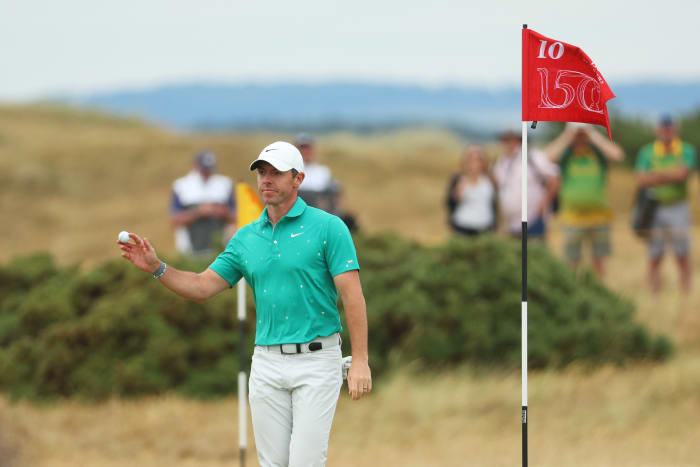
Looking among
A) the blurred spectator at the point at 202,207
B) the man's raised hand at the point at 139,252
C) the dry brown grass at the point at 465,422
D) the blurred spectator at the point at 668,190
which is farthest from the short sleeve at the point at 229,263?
the blurred spectator at the point at 668,190

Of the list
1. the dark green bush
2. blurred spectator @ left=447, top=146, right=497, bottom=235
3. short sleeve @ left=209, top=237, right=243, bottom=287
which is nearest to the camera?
short sleeve @ left=209, top=237, right=243, bottom=287

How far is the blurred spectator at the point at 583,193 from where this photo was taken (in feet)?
42.8

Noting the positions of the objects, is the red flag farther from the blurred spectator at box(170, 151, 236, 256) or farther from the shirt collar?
the blurred spectator at box(170, 151, 236, 256)

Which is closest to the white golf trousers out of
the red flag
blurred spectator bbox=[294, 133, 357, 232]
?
the red flag

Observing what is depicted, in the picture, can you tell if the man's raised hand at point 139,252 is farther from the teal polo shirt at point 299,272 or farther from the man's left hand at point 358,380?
the man's left hand at point 358,380

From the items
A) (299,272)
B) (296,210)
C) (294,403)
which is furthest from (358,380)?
(296,210)

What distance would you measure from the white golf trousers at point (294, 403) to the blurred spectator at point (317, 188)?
648cm

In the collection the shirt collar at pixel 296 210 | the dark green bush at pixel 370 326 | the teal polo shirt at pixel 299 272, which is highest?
the shirt collar at pixel 296 210

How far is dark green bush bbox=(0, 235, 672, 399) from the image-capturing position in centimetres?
1030

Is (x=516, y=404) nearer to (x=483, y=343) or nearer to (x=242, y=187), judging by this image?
(x=483, y=343)

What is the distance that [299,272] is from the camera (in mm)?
5148

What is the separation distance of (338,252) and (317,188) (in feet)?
22.4

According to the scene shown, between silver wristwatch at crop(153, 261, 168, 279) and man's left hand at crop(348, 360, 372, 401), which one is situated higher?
silver wristwatch at crop(153, 261, 168, 279)

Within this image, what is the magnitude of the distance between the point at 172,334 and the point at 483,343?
9.49 feet
